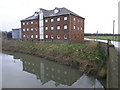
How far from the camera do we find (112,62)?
8047 mm

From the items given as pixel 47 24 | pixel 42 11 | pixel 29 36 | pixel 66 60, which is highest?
pixel 42 11

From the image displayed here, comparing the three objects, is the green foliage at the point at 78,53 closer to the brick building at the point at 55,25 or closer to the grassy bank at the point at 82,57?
the grassy bank at the point at 82,57

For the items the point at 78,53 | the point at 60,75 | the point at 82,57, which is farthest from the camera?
the point at 78,53

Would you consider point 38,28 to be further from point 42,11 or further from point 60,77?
point 60,77

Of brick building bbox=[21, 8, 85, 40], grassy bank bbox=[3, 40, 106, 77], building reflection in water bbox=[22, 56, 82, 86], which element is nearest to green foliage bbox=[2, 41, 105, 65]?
grassy bank bbox=[3, 40, 106, 77]

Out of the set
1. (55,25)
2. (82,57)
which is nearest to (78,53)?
(82,57)

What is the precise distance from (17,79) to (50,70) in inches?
180

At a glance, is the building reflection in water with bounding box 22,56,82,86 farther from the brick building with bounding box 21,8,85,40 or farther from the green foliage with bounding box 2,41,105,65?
the brick building with bounding box 21,8,85,40

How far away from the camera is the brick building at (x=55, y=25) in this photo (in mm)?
31312

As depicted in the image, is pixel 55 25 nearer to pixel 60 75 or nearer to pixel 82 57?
pixel 82 57

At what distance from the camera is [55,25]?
33562 mm

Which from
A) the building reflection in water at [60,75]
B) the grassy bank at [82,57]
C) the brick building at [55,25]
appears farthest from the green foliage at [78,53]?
the brick building at [55,25]

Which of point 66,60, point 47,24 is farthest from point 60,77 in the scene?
point 47,24

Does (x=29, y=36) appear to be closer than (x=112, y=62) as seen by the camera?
No
